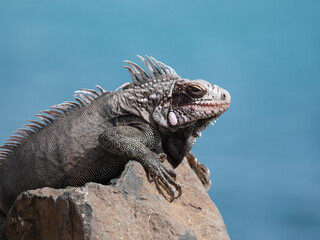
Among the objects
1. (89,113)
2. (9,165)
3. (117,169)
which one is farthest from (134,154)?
(9,165)

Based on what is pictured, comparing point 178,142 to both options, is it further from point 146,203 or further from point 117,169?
point 146,203

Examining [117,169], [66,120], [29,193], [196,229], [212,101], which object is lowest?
[29,193]

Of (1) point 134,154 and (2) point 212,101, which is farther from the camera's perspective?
(2) point 212,101

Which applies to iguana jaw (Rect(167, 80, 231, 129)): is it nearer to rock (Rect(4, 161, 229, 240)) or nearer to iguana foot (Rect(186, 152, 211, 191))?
rock (Rect(4, 161, 229, 240))

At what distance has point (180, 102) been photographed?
5.99 meters

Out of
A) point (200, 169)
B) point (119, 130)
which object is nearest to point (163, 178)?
point (119, 130)

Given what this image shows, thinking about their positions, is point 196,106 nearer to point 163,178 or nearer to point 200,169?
point 163,178

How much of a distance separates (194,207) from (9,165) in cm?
241

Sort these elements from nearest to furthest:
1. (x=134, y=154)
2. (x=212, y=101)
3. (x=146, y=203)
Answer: (x=146, y=203)
(x=134, y=154)
(x=212, y=101)

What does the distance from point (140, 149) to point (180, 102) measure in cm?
82

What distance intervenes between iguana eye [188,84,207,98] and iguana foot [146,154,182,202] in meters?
0.94

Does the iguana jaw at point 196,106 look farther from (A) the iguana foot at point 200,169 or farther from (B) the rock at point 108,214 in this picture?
(A) the iguana foot at point 200,169

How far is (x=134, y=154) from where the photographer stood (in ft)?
18.2

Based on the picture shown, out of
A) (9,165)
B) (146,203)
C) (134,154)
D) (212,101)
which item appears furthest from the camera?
(9,165)
